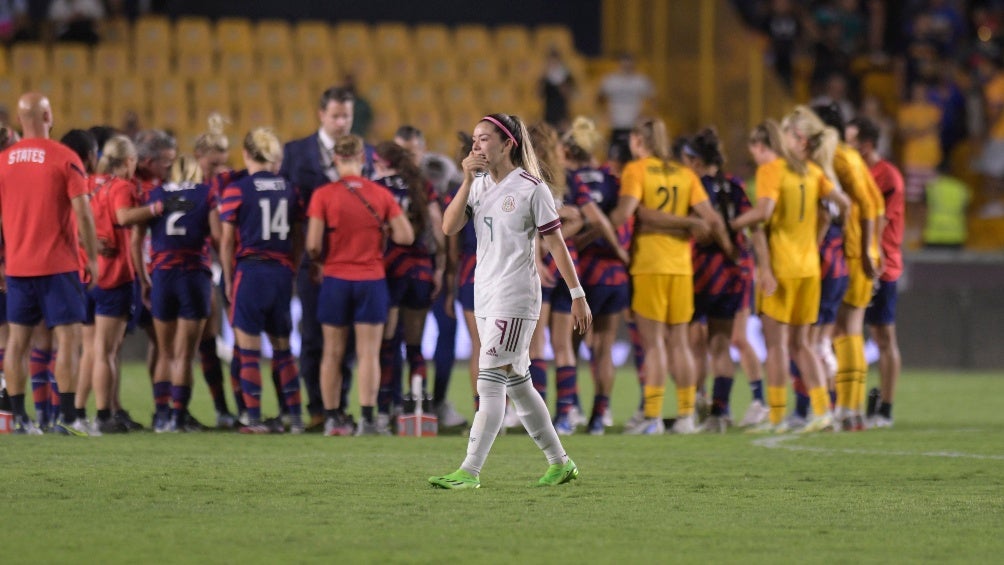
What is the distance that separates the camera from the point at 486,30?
24.3m

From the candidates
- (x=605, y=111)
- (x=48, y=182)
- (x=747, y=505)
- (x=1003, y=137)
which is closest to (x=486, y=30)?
(x=605, y=111)

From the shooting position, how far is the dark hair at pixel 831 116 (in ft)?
40.6

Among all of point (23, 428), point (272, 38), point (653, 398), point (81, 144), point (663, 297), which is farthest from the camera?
point (272, 38)

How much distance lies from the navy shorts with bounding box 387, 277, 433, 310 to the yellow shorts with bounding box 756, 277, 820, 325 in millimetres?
2605

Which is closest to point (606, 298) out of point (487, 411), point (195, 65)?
point (487, 411)

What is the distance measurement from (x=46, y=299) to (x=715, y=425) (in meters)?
5.05

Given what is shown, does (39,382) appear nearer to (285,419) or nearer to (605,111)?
(285,419)

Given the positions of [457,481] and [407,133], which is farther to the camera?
[407,133]

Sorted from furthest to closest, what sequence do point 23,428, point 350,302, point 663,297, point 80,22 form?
point 80,22, point 663,297, point 350,302, point 23,428

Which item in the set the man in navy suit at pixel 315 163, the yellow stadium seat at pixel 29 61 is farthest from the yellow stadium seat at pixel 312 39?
the man in navy suit at pixel 315 163

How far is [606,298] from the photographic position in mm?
11969

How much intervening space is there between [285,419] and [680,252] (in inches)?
131

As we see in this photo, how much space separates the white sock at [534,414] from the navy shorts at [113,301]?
422cm

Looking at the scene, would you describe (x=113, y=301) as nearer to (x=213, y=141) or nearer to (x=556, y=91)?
(x=213, y=141)
